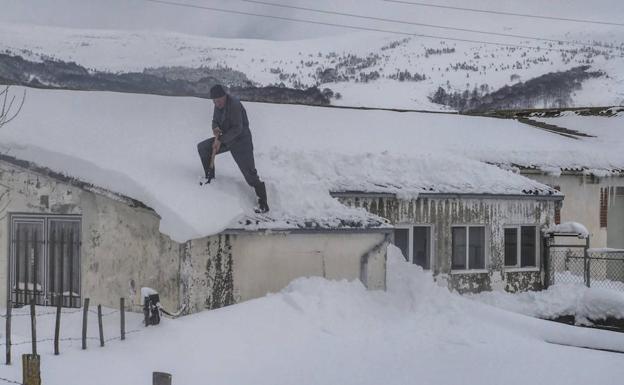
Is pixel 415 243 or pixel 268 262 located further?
pixel 415 243

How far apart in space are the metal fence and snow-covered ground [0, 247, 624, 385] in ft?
23.4

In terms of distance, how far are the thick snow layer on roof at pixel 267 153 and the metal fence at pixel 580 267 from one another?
204 centimetres

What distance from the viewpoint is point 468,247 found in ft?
56.7

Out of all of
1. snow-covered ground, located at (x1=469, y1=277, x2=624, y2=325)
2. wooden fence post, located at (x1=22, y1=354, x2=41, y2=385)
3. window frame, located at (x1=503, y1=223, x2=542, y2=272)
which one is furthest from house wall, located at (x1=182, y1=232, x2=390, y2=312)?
window frame, located at (x1=503, y1=223, x2=542, y2=272)

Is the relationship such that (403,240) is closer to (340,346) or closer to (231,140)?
(231,140)

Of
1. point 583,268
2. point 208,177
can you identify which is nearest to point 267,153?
point 208,177

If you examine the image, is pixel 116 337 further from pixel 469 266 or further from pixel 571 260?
pixel 571 260

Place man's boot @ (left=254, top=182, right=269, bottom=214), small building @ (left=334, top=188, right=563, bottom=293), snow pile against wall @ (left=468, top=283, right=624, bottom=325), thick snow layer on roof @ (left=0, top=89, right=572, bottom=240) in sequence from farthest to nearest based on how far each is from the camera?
small building @ (left=334, top=188, right=563, bottom=293) < snow pile against wall @ (left=468, top=283, right=624, bottom=325) < man's boot @ (left=254, top=182, right=269, bottom=214) < thick snow layer on roof @ (left=0, top=89, right=572, bottom=240)

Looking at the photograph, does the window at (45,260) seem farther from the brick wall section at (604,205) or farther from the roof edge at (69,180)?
the brick wall section at (604,205)

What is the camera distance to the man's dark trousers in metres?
11.7

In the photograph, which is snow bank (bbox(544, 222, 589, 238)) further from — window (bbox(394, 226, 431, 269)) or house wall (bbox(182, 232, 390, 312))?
house wall (bbox(182, 232, 390, 312))

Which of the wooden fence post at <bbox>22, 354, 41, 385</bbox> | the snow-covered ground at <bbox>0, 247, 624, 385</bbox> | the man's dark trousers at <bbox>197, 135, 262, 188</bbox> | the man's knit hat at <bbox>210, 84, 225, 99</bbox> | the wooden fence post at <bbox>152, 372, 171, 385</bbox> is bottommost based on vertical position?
the snow-covered ground at <bbox>0, 247, 624, 385</bbox>

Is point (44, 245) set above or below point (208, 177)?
below

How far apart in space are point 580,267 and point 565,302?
3.30 metres
